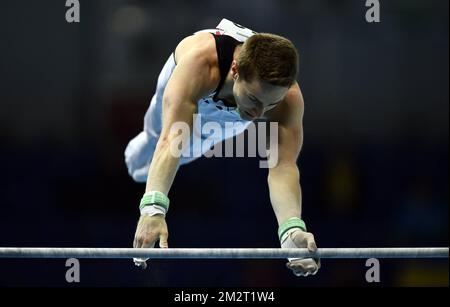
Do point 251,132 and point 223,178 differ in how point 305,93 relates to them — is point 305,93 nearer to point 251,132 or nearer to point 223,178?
point 223,178

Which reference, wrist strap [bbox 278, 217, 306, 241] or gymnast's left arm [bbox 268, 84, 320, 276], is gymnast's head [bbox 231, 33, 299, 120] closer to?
gymnast's left arm [bbox 268, 84, 320, 276]

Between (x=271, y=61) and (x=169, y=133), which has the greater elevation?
(x=271, y=61)

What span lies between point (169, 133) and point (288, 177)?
72 centimetres

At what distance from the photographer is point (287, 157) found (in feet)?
13.9

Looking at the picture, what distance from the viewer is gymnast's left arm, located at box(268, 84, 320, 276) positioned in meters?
3.95

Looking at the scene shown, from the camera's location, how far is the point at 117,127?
7.47 meters

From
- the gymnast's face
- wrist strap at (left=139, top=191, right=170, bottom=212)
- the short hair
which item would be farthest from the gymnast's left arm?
wrist strap at (left=139, top=191, right=170, bottom=212)

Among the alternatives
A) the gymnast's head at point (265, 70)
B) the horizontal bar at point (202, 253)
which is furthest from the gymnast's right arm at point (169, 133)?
the gymnast's head at point (265, 70)

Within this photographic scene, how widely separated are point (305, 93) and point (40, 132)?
258cm

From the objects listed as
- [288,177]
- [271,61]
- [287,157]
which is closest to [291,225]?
[288,177]

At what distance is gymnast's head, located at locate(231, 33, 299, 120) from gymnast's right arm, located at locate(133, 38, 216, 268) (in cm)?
23

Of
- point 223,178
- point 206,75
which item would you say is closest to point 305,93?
point 223,178

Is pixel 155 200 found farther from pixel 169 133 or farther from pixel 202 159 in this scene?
pixel 202 159

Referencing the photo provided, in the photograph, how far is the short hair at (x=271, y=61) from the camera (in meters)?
3.72
